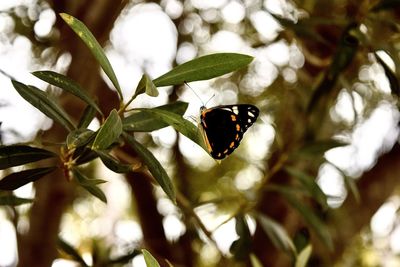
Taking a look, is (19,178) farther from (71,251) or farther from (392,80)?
(392,80)

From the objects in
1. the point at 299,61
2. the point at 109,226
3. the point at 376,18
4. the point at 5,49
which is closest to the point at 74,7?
the point at 5,49

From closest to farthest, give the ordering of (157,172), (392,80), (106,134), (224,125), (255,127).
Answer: (106,134), (157,172), (224,125), (392,80), (255,127)

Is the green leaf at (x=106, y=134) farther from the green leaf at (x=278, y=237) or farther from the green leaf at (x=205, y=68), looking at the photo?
the green leaf at (x=278, y=237)

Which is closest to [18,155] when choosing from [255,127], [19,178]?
[19,178]

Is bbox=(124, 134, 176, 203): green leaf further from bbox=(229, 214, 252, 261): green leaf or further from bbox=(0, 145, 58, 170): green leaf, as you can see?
bbox=(229, 214, 252, 261): green leaf

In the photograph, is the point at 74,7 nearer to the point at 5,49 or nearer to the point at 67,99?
the point at 67,99

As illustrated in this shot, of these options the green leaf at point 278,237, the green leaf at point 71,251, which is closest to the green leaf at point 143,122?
the green leaf at point 71,251
